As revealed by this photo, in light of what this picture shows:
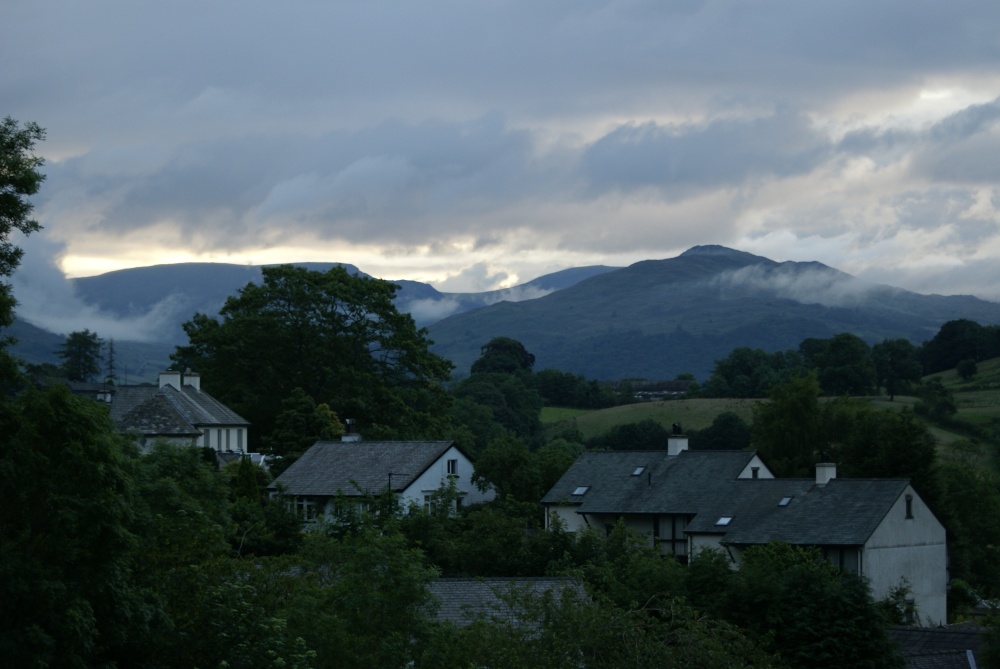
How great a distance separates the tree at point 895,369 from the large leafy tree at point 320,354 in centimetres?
8257

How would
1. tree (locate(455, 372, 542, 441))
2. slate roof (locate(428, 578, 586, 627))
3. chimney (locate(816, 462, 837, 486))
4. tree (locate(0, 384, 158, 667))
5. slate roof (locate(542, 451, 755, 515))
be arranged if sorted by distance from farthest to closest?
tree (locate(455, 372, 542, 441)) < slate roof (locate(542, 451, 755, 515)) < chimney (locate(816, 462, 837, 486)) < slate roof (locate(428, 578, 586, 627)) < tree (locate(0, 384, 158, 667))

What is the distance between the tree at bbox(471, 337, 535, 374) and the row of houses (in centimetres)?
11655

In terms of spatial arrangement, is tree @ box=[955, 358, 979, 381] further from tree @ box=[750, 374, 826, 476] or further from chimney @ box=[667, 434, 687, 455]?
chimney @ box=[667, 434, 687, 455]

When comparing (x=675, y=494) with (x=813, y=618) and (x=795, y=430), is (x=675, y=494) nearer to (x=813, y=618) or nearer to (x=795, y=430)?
(x=795, y=430)

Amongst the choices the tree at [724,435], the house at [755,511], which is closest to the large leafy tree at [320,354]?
the house at [755,511]

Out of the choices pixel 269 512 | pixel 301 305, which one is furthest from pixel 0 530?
pixel 301 305

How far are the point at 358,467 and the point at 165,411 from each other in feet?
39.2

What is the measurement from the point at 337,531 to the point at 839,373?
106 metres

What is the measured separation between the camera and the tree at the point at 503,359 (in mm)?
185000

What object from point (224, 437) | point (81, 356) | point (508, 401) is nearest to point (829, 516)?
point (224, 437)

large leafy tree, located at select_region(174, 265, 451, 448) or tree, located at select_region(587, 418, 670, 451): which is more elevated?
large leafy tree, located at select_region(174, 265, 451, 448)

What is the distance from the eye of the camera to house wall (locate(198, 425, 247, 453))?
6675cm

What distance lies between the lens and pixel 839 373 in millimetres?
143375

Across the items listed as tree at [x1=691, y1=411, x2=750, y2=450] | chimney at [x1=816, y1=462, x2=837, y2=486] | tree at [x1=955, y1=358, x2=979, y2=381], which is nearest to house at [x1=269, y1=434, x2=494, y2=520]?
chimney at [x1=816, y1=462, x2=837, y2=486]
